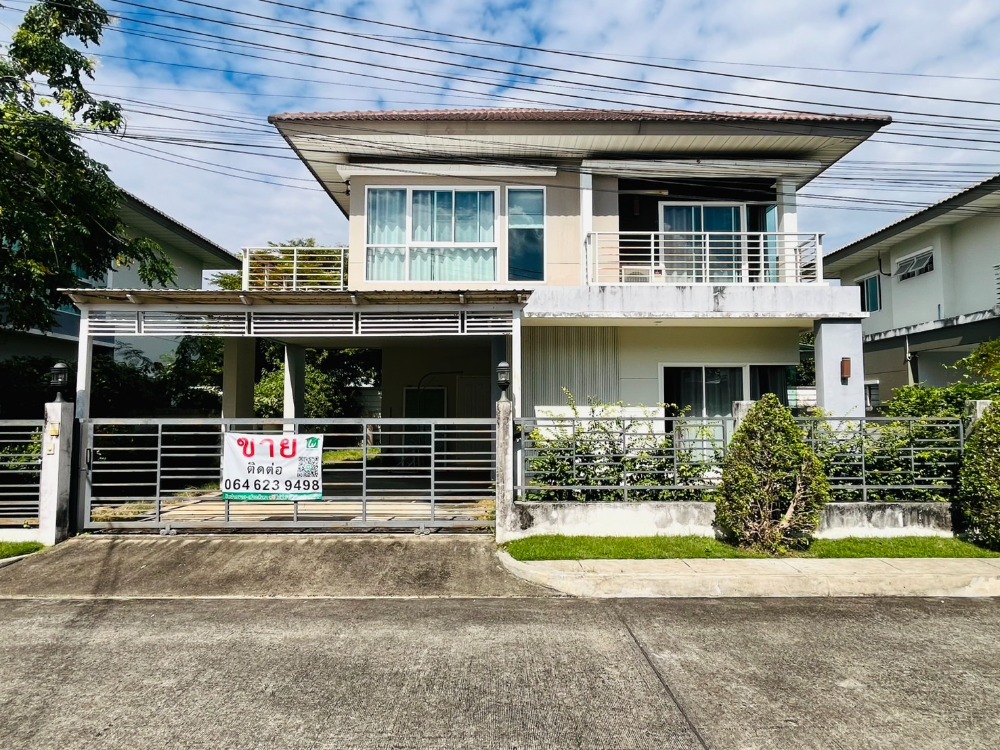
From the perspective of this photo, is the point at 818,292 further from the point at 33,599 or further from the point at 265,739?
the point at 33,599

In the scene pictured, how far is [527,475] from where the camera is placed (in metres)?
8.33

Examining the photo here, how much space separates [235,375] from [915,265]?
1864 cm

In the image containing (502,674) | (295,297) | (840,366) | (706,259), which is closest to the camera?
(502,674)

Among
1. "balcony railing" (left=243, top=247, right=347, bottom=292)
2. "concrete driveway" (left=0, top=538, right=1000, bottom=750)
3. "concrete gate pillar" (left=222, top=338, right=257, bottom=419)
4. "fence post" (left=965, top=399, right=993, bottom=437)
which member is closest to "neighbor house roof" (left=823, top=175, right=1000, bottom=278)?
"fence post" (left=965, top=399, right=993, bottom=437)

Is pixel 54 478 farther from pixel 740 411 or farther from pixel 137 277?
pixel 137 277

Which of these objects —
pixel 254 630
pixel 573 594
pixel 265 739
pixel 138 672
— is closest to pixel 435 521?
pixel 573 594

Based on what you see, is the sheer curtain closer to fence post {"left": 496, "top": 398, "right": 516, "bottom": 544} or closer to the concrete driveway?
fence post {"left": 496, "top": 398, "right": 516, "bottom": 544}

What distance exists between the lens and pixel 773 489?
7.43 meters

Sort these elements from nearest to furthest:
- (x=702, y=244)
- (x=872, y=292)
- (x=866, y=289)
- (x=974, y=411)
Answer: (x=974, y=411) < (x=702, y=244) < (x=872, y=292) < (x=866, y=289)

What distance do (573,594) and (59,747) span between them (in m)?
4.41

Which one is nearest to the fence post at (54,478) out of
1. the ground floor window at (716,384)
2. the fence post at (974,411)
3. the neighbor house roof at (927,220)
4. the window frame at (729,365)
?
the window frame at (729,365)

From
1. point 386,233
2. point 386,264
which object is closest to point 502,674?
point 386,264

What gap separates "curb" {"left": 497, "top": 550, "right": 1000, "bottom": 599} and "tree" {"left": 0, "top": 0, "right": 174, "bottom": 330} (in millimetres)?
9770

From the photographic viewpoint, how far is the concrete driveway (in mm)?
3545
